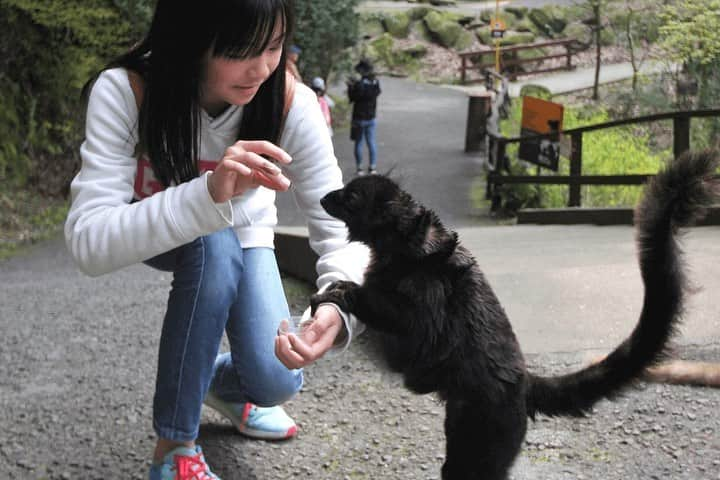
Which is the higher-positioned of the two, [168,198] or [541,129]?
[168,198]

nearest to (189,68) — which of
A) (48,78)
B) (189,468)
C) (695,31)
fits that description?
(189,468)

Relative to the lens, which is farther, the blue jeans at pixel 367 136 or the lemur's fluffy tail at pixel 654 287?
the blue jeans at pixel 367 136

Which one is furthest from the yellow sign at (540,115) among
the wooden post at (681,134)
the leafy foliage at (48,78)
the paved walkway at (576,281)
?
the leafy foliage at (48,78)

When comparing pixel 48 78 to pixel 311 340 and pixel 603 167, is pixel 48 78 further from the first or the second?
pixel 311 340

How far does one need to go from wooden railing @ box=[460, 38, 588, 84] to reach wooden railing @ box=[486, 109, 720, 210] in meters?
7.29

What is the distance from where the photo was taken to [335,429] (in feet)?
8.84

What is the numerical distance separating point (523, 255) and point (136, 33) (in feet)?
27.2

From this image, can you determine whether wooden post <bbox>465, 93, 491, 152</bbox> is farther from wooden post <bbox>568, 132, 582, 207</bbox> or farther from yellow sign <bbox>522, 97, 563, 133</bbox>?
wooden post <bbox>568, 132, 582, 207</bbox>

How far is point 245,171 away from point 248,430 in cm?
119

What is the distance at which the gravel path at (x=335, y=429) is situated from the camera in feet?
7.88

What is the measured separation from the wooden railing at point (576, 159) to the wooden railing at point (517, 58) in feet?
23.9

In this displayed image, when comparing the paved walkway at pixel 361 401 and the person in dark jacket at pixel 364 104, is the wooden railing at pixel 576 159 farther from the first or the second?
the person in dark jacket at pixel 364 104

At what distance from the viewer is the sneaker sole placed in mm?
2625

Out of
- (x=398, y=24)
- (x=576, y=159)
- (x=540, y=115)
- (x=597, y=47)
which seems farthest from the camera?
(x=398, y=24)
